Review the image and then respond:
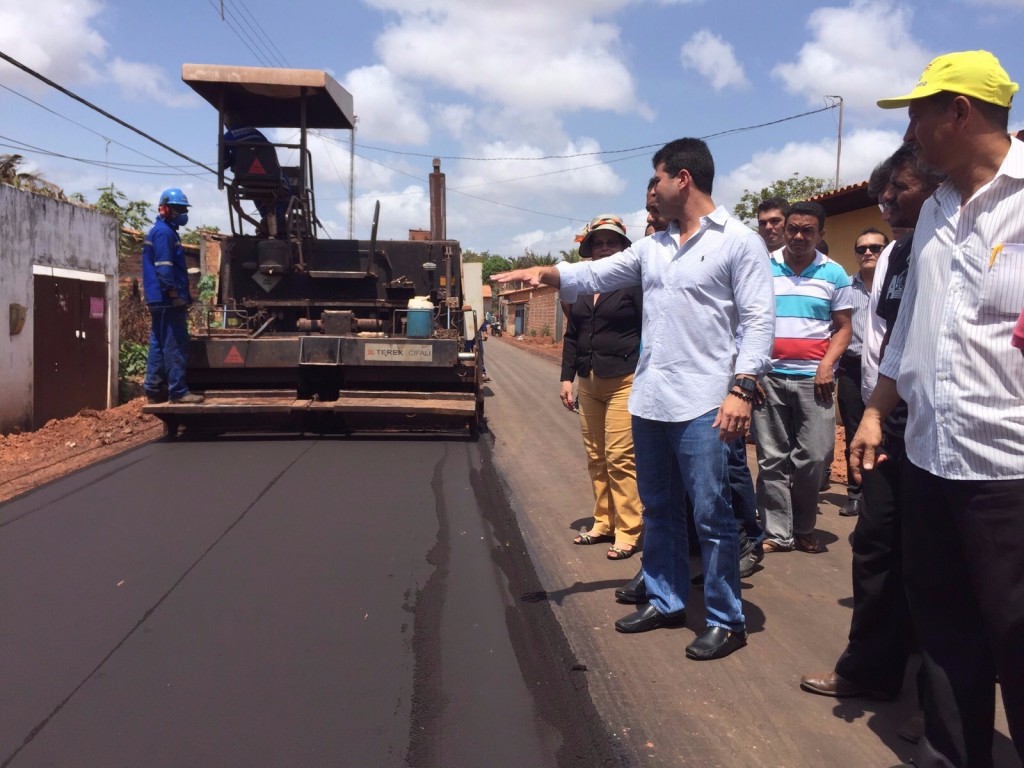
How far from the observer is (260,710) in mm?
2912

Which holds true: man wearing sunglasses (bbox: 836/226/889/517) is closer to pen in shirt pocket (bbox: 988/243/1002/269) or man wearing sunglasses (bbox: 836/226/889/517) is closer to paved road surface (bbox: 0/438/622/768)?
paved road surface (bbox: 0/438/622/768)

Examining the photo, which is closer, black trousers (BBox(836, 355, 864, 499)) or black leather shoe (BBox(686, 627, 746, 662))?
black leather shoe (BBox(686, 627, 746, 662))

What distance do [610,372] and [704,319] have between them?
1352 mm

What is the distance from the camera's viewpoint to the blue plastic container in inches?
352

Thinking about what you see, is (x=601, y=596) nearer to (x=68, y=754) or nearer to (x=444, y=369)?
(x=68, y=754)

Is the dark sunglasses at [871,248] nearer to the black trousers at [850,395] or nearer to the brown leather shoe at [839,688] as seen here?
the black trousers at [850,395]

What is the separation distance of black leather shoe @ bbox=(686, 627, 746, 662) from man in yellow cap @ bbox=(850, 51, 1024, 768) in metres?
1.05

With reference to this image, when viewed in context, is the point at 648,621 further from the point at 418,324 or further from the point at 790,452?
the point at 418,324

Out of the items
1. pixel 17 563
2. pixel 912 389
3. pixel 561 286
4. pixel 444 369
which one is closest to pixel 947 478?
pixel 912 389

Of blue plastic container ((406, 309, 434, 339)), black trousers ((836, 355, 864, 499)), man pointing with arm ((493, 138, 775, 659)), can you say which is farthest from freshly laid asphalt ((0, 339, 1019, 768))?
blue plastic container ((406, 309, 434, 339))

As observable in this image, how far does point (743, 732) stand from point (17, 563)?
12.7 ft

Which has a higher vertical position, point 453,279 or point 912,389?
point 453,279

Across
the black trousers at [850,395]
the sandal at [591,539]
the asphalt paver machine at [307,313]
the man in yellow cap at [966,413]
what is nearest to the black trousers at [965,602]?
the man in yellow cap at [966,413]

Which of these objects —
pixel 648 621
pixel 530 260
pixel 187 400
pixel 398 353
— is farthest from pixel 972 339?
pixel 530 260
